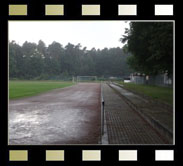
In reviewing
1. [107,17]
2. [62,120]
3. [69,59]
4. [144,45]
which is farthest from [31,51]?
[107,17]

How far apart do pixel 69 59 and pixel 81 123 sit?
80.7 metres

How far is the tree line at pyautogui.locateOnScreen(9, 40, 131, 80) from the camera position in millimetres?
78812

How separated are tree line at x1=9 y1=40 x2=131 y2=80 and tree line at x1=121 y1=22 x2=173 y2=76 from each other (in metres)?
58.6

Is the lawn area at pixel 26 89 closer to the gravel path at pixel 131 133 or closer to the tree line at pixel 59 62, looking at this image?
the gravel path at pixel 131 133

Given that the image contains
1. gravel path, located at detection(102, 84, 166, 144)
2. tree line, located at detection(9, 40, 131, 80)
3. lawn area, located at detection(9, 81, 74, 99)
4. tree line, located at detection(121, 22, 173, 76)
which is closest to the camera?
gravel path, located at detection(102, 84, 166, 144)

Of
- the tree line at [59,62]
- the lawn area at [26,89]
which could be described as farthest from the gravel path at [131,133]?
the tree line at [59,62]

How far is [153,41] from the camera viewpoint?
47.6 feet

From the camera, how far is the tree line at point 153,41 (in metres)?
12.6

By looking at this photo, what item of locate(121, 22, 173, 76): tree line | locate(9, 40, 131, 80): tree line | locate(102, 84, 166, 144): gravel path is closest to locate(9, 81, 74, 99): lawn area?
locate(121, 22, 173, 76): tree line

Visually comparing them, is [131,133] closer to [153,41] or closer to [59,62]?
[153,41]

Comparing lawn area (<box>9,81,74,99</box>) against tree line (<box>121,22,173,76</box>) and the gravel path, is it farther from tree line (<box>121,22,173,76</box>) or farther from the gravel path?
the gravel path

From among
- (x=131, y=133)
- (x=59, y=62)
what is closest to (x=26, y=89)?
(x=131, y=133)

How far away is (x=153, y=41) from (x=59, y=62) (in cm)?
7361
